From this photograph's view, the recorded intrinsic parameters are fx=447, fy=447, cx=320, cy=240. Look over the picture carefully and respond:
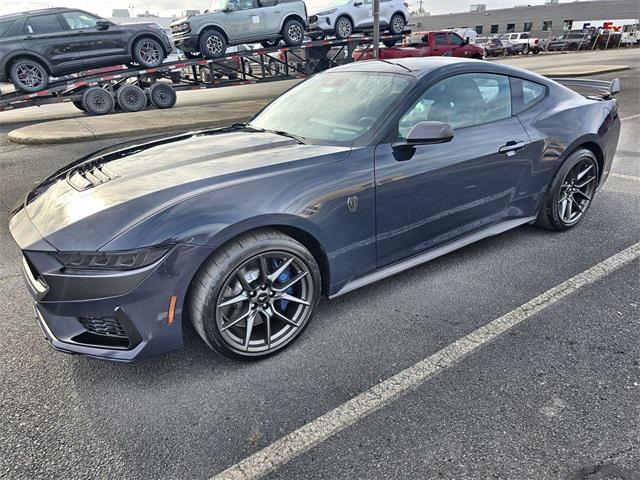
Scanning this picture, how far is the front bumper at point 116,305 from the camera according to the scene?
2.02 m

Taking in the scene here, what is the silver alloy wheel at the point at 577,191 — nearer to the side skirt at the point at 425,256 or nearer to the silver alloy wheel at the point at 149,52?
the side skirt at the point at 425,256

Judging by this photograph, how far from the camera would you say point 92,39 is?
36.5 ft

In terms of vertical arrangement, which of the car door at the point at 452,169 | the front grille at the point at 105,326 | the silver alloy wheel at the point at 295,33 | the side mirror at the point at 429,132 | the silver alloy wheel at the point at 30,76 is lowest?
the front grille at the point at 105,326

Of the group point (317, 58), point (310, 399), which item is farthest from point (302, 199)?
point (317, 58)

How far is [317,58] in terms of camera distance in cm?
1644

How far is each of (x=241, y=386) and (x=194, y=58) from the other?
12897mm

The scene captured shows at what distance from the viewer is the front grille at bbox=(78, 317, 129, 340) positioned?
2.10 metres

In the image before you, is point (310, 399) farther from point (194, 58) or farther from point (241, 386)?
point (194, 58)

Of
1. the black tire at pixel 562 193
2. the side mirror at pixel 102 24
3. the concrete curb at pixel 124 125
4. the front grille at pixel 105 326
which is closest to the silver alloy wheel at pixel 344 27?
the concrete curb at pixel 124 125

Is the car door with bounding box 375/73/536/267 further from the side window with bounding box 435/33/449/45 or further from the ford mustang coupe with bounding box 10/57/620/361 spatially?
the side window with bounding box 435/33/449/45

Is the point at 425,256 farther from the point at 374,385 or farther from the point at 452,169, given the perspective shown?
the point at 374,385

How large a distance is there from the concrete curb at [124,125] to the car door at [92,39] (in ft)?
8.13

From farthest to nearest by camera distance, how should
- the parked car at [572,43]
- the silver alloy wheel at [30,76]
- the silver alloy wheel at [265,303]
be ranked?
1. the parked car at [572,43]
2. the silver alloy wheel at [30,76]
3. the silver alloy wheel at [265,303]

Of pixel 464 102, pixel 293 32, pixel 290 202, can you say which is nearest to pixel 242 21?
pixel 293 32
